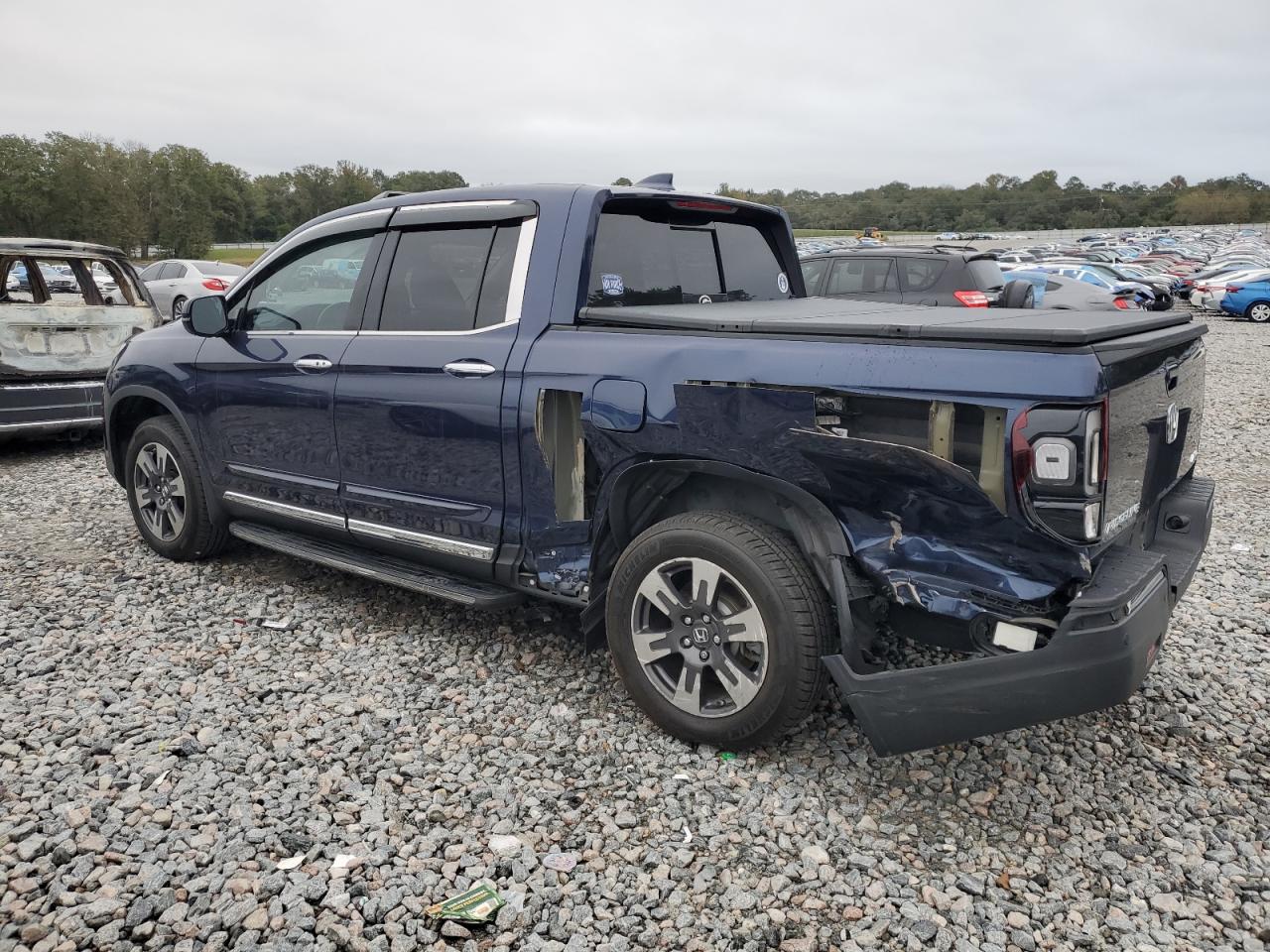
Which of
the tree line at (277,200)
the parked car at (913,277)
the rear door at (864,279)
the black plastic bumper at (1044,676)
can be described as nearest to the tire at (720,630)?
the black plastic bumper at (1044,676)

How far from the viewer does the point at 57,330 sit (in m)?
7.83

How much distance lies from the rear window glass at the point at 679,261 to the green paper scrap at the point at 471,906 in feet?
6.92

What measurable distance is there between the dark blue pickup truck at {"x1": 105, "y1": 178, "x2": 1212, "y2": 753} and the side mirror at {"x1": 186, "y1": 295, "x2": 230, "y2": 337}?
18 millimetres

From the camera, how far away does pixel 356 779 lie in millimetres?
3104

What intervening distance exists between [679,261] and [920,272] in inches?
303

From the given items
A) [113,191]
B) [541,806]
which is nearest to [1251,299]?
[541,806]

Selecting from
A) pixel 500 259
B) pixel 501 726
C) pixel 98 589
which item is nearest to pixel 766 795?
pixel 501 726

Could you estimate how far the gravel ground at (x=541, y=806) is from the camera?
246 centimetres

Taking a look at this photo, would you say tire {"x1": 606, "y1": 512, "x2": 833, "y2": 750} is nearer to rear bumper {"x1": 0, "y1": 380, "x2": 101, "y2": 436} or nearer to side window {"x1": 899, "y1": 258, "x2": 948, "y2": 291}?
rear bumper {"x1": 0, "y1": 380, "x2": 101, "y2": 436}

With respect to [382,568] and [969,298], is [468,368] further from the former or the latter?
[969,298]

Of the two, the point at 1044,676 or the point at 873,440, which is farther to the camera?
the point at 873,440

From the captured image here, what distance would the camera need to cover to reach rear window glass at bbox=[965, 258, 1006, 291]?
418 inches

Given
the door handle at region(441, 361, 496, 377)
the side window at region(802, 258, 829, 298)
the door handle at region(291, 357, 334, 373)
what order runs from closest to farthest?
1. the door handle at region(441, 361, 496, 377)
2. the door handle at region(291, 357, 334, 373)
3. the side window at region(802, 258, 829, 298)

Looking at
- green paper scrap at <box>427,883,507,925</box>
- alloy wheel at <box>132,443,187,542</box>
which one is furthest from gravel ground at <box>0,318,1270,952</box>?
alloy wheel at <box>132,443,187,542</box>
